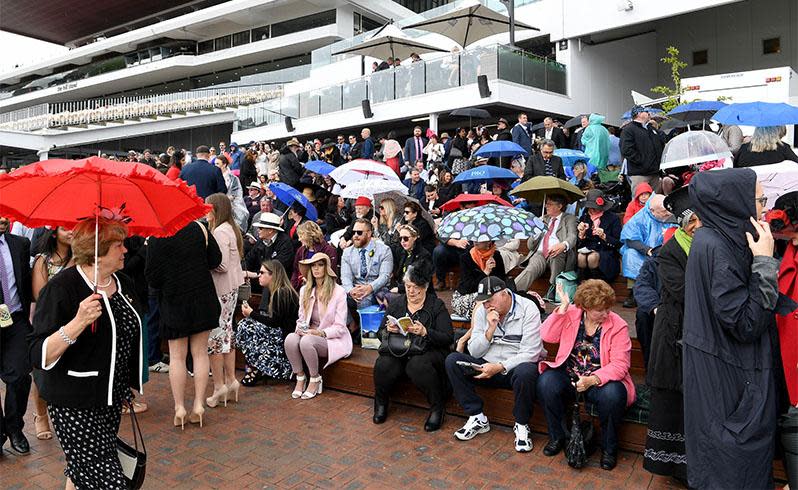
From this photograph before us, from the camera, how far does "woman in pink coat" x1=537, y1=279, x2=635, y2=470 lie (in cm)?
413

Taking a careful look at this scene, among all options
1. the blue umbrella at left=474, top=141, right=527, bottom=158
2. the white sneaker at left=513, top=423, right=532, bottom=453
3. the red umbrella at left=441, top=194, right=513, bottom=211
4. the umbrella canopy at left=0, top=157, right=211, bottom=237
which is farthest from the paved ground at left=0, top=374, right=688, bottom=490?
the blue umbrella at left=474, top=141, right=527, bottom=158

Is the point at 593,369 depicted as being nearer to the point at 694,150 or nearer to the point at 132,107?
the point at 694,150

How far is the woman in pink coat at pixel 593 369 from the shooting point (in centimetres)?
413

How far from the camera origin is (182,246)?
5.02 metres

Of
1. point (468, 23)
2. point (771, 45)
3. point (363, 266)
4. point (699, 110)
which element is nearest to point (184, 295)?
point (363, 266)

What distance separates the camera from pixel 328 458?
174 inches

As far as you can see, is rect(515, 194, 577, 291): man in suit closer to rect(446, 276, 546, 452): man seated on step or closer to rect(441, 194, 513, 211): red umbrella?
rect(441, 194, 513, 211): red umbrella

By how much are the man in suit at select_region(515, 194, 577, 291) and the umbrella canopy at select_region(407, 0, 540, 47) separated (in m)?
11.7

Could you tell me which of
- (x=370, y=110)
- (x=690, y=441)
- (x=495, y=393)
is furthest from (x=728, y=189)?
(x=370, y=110)

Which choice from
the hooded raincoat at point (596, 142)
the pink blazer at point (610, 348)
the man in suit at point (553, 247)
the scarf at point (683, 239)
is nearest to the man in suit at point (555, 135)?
the hooded raincoat at point (596, 142)

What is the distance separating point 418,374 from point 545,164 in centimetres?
568

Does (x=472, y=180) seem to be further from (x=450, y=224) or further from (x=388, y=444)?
(x=388, y=444)

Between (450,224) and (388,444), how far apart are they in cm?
224

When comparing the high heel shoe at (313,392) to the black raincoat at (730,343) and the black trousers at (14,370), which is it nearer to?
the black trousers at (14,370)
